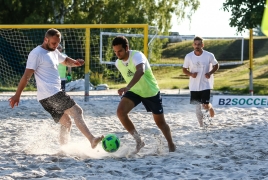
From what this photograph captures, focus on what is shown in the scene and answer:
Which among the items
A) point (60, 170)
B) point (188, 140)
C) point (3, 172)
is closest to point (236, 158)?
point (188, 140)

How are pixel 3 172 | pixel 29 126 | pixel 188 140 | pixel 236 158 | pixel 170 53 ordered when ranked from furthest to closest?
pixel 170 53
pixel 29 126
pixel 188 140
pixel 236 158
pixel 3 172

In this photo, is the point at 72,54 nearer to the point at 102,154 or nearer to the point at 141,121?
the point at 141,121

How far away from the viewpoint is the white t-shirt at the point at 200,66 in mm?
8844

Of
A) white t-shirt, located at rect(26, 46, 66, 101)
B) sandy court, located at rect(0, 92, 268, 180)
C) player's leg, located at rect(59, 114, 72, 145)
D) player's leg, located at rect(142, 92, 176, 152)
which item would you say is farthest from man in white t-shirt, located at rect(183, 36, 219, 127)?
white t-shirt, located at rect(26, 46, 66, 101)

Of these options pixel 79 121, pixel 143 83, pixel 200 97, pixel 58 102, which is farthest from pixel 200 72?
pixel 58 102

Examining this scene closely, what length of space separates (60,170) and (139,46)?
1479 centimetres

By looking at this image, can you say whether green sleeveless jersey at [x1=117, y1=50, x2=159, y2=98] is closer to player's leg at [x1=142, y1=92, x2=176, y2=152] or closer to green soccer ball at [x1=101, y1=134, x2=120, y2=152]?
player's leg at [x1=142, y1=92, x2=176, y2=152]

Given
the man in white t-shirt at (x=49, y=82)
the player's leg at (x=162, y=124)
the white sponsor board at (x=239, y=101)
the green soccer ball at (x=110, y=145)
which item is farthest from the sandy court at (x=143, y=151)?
the man in white t-shirt at (x=49, y=82)

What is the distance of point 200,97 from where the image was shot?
898cm

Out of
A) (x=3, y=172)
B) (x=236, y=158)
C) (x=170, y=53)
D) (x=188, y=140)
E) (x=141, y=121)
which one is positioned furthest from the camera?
(x=170, y=53)

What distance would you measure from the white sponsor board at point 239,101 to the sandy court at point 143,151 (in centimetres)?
35

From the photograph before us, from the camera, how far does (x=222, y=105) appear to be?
441 inches

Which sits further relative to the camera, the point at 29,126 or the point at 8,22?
the point at 8,22

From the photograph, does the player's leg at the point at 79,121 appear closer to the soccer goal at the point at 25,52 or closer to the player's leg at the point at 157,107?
the player's leg at the point at 157,107
